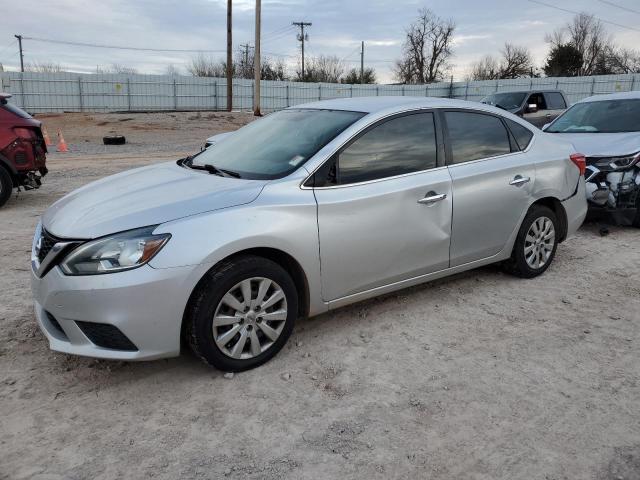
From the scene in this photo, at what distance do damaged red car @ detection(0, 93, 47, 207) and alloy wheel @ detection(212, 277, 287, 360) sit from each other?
643 centimetres

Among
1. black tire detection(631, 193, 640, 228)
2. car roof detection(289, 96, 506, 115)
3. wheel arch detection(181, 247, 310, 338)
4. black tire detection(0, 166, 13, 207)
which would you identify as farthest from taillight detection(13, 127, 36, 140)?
black tire detection(631, 193, 640, 228)

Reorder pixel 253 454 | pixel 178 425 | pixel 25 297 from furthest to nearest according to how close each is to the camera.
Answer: pixel 25 297, pixel 178 425, pixel 253 454

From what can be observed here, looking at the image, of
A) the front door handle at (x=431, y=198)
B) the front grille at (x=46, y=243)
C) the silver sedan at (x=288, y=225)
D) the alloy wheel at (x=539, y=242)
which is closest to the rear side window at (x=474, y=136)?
the silver sedan at (x=288, y=225)

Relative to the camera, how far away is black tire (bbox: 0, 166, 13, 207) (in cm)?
815

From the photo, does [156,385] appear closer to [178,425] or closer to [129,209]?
[178,425]

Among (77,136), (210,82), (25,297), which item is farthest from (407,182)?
(210,82)

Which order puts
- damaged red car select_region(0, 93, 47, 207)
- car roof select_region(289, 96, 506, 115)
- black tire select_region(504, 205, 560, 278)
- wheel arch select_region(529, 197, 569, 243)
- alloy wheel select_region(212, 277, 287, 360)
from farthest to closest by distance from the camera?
damaged red car select_region(0, 93, 47, 207) → wheel arch select_region(529, 197, 569, 243) → black tire select_region(504, 205, 560, 278) → car roof select_region(289, 96, 506, 115) → alloy wheel select_region(212, 277, 287, 360)

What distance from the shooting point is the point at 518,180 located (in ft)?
15.5

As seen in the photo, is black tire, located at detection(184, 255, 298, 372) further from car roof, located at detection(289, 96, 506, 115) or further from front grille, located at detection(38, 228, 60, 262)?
car roof, located at detection(289, 96, 506, 115)

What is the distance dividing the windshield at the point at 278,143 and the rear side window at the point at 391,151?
0.61ft

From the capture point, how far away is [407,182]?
4.03 metres

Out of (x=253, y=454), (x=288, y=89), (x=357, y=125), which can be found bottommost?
(x=253, y=454)

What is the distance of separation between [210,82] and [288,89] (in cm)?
563

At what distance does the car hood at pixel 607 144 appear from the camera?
6.81 metres
